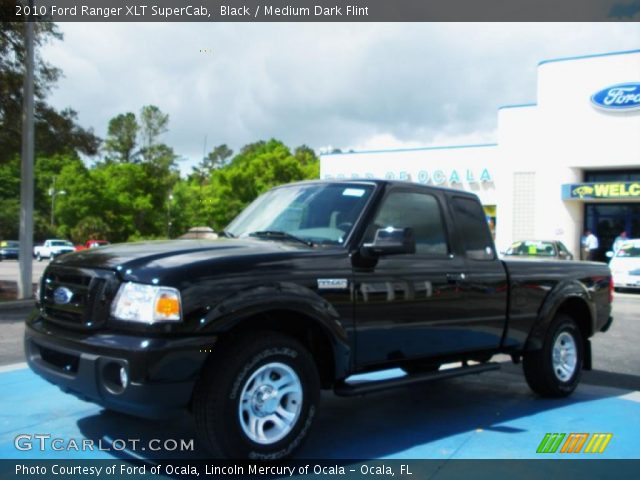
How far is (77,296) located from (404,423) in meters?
2.75

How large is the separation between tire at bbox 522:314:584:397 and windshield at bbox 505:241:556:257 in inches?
557

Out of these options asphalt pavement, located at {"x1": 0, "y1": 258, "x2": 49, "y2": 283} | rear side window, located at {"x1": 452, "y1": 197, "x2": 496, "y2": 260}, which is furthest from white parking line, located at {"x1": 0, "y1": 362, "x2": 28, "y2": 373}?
asphalt pavement, located at {"x1": 0, "y1": 258, "x2": 49, "y2": 283}

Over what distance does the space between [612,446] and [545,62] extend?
1146 inches

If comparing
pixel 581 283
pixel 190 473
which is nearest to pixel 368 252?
pixel 190 473

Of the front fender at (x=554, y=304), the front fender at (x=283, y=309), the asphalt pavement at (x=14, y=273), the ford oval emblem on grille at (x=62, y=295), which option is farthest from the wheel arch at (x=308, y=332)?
the asphalt pavement at (x=14, y=273)

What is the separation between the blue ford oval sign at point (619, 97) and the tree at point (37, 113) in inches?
848

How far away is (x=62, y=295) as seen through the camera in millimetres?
4281

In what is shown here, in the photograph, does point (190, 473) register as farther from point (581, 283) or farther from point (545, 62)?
point (545, 62)

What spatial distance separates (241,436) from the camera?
12.9ft

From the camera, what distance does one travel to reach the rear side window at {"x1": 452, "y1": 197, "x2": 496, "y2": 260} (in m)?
5.73

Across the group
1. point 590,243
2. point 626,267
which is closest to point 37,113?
point 626,267

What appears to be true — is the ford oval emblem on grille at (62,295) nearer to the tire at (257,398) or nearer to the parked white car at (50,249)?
the tire at (257,398)

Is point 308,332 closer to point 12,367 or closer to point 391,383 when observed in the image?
point 391,383

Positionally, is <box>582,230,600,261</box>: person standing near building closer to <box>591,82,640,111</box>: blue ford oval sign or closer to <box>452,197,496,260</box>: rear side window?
<box>591,82,640,111</box>: blue ford oval sign
